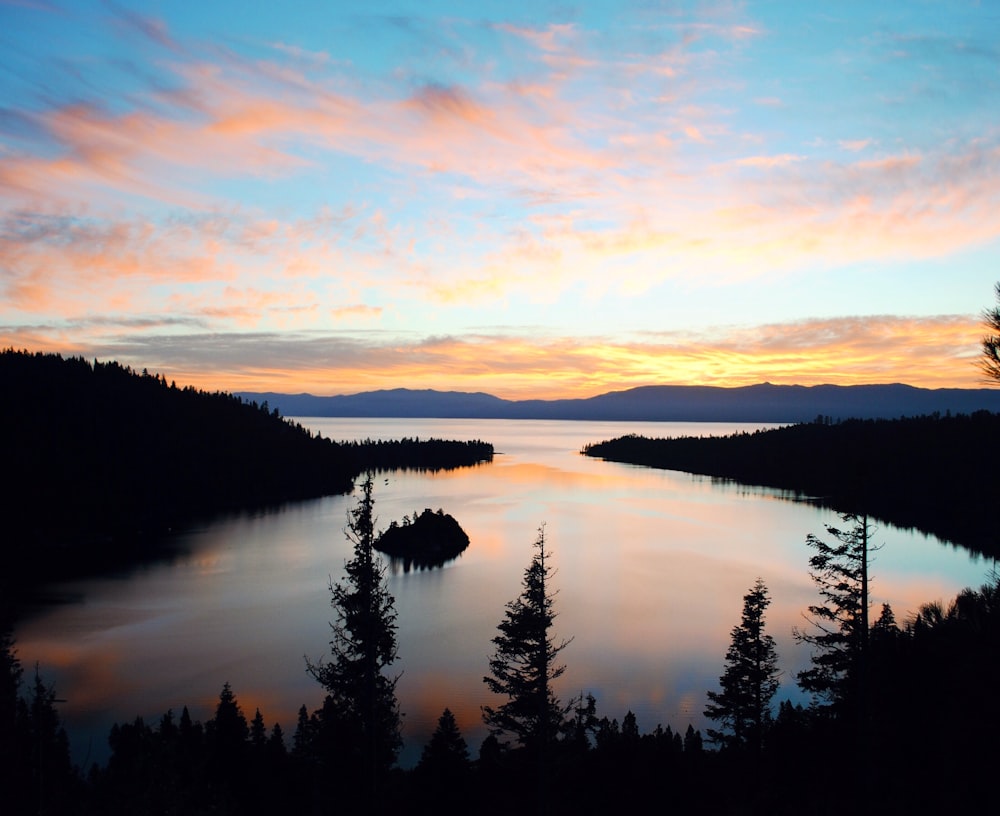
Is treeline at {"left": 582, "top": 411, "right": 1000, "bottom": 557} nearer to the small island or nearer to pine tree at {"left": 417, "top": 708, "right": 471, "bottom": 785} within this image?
the small island

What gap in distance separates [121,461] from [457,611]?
7429cm

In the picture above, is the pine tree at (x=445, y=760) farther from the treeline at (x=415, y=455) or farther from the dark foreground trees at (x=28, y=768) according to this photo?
the treeline at (x=415, y=455)

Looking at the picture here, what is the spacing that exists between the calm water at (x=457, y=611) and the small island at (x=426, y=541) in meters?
2.04

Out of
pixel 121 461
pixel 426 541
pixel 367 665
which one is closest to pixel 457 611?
pixel 426 541

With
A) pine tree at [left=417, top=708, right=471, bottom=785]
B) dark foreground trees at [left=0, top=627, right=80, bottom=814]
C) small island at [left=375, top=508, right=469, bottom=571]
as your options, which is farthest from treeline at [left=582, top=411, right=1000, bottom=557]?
dark foreground trees at [left=0, top=627, right=80, bottom=814]

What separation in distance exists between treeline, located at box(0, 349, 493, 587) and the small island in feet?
83.9

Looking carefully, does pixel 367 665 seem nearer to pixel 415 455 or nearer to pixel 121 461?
pixel 121 461

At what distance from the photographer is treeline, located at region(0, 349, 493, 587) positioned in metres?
74.9

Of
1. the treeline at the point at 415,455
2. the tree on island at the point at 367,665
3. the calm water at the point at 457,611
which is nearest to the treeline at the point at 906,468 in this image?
the calm water at the point at 457,611

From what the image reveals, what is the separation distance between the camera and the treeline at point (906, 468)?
81.3 m

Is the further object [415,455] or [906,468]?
[415,455]

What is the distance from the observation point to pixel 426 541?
62938mm

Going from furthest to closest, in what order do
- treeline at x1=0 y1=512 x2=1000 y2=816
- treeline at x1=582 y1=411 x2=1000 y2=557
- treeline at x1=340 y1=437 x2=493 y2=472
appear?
1. treeline at x1=340 y1=437 x2=493 y2=472
2. treeline at x1=582 y1=411 x2=1000 y2=557
3. treeline at x1=0 y1=512 x2=1000 y2=816

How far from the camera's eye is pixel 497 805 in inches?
710
